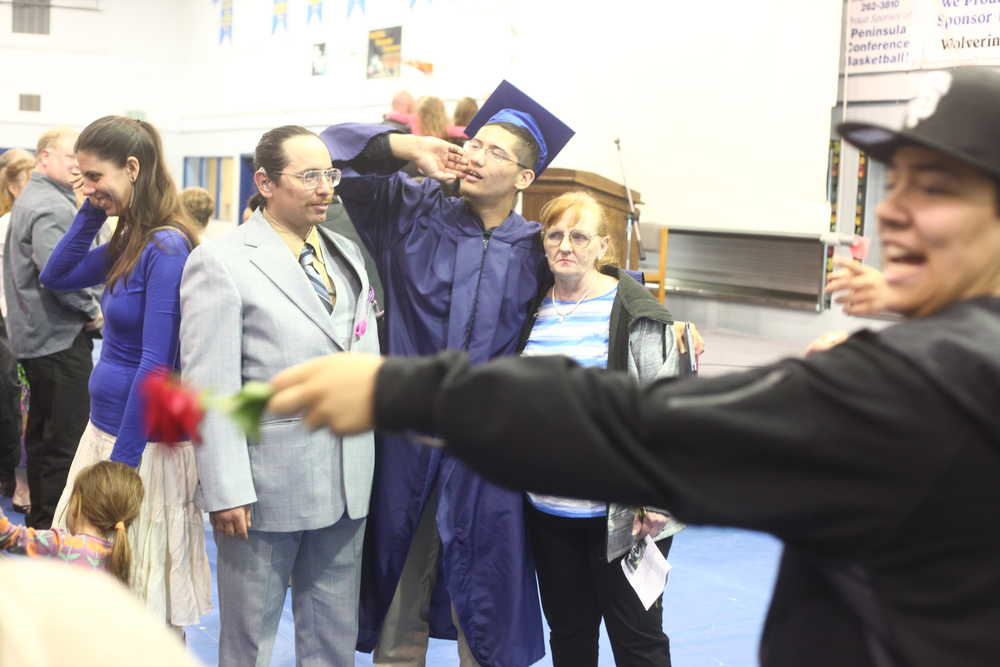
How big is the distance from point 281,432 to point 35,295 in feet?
8.18

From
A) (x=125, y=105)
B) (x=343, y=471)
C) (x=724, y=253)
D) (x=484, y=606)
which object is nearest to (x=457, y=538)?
(x=484, y=606)

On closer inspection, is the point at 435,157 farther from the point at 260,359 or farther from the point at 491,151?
the point at 260,359

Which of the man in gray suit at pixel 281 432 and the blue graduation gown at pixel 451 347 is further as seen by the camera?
the blue graduation gown at pixel 451 347

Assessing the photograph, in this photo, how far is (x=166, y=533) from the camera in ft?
10.1

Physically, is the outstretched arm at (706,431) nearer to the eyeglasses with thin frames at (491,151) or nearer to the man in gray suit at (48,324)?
the eyeglasses with thin frames at (491,151)

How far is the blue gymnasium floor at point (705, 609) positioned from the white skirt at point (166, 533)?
2.51ft

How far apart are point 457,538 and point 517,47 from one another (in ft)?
24.7

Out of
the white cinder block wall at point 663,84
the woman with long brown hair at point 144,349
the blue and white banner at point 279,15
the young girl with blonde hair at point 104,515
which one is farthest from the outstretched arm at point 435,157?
the blue and white banner at point 279,15

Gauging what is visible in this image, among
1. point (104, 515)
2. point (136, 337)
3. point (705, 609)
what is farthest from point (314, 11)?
point (104, 515)

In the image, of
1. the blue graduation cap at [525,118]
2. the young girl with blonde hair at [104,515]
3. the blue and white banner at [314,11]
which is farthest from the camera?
the blue and white banner at [314,11]

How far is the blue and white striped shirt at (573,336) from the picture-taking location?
302cm

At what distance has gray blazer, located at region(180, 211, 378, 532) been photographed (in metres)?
2.73

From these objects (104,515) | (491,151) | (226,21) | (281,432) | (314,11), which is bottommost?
(104,515)

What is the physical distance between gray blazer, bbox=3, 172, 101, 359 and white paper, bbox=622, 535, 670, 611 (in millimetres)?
3008
